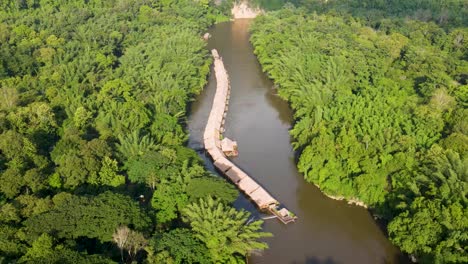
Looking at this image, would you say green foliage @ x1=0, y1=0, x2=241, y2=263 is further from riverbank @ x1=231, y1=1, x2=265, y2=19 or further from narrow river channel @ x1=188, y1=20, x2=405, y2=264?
riverbank @ x1=231, y1=1, x2=265, y2=19

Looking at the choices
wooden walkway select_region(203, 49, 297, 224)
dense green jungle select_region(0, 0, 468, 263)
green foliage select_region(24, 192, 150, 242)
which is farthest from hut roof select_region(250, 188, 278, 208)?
green foliage select_region(24, 192, 150, 242)

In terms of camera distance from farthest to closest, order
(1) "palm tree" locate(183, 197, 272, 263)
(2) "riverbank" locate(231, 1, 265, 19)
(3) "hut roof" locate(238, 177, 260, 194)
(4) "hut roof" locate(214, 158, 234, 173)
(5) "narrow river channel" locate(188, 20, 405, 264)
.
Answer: (2) "riverbank" locate(231, 1, 265, 19)
(4) "hut roof" locate(214, 158, 234, 173)
(3) "hut roof" locate(238, 177, 260, 194)
(5) "narrow river channel" locate(188, 20, 405, 264)
(1) "palm tree" locate(183, 197, 272, 263)

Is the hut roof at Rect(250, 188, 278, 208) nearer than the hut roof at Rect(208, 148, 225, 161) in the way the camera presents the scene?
Yes

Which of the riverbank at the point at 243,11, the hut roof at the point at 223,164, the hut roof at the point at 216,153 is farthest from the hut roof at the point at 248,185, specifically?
the riverbank at the point at 243,11

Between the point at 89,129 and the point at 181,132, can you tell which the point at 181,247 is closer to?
the point at 89,129

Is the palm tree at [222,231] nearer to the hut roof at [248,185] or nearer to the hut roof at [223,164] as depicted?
the hut roof at [248,185]

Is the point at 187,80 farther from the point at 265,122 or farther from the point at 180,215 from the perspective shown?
the point at 180,215

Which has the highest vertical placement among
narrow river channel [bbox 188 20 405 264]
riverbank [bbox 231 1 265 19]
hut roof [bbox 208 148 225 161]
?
riverbank [bbox 231 1 265 19]
